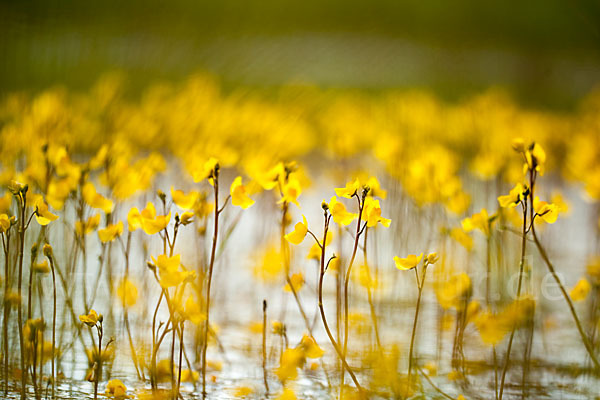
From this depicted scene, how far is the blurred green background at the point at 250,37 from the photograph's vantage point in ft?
3.97

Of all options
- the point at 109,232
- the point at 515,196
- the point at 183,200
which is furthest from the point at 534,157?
the point at 109,232

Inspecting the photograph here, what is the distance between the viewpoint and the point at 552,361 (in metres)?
1.41

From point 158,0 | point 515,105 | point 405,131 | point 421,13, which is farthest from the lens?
point 515,105

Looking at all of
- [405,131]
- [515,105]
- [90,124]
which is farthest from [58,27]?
[515,105]

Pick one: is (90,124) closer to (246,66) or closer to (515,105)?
(246,66)

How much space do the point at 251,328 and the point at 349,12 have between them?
3.50 ft

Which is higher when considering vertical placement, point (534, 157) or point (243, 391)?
point (534, 157)

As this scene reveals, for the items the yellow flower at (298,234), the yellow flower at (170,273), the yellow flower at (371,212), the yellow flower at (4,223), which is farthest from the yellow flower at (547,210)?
the yellow flower at (4,223)

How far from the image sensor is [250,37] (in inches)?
63.9

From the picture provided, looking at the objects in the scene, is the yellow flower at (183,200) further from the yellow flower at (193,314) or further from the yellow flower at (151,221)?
the yellow flower at (193,314)

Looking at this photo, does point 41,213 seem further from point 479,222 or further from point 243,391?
point 479,222

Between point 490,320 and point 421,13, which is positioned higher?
point 421,13

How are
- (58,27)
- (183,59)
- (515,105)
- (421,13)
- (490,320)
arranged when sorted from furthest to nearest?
(515,105), (421,13), (183,59), (58,27), (490,320)

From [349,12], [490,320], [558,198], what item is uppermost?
[349,12]
